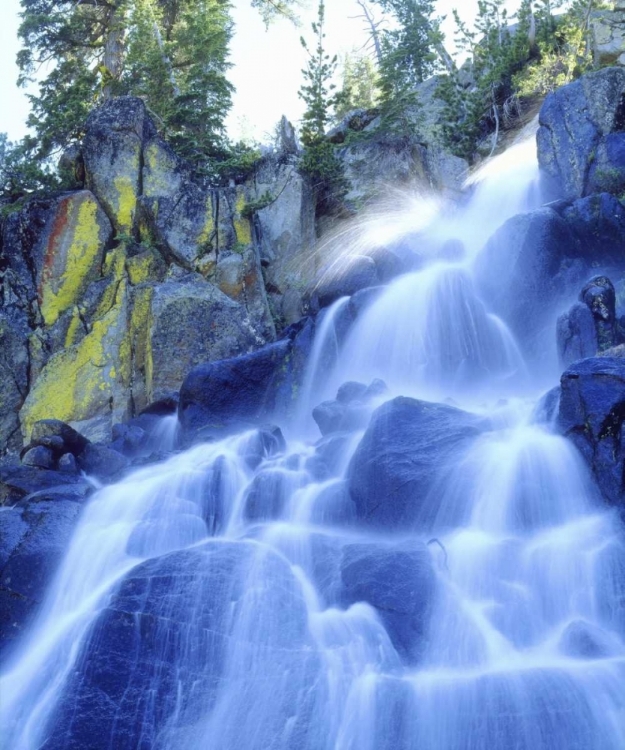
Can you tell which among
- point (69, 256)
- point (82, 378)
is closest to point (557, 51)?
point (69, 256)

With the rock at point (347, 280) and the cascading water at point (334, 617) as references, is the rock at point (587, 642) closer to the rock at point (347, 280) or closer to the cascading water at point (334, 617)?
the cascading water at point (334, 617)

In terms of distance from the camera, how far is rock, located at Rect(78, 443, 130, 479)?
12.5 metres

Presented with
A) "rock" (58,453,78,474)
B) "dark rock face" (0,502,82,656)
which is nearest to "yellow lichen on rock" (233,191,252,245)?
"rock" (58,453,78,474)

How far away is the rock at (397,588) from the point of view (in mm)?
6972

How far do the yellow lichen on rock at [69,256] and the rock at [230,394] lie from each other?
5.76 meters

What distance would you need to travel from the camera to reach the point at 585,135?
17.0 meters

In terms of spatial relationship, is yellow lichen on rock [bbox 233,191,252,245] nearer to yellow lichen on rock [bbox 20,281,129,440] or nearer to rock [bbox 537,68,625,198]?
yellow lichen on rock [bbox 20,281,129,440]

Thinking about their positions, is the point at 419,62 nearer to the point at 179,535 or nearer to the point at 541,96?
the point at 541,96

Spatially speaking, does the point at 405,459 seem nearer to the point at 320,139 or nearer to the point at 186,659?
the point at 186,659

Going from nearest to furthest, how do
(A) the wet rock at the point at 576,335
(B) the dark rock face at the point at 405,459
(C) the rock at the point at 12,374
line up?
(B) the dark rock face at the point at 405,459, (A) the wet rock at the point at 576,335, (C) the rock at the point at 12,374

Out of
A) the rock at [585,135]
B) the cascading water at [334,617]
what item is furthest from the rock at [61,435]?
the rock at [585,135]

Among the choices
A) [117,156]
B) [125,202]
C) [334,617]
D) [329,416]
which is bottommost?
[334,617]

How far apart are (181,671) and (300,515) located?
325 cm

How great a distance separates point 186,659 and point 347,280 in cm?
1162
